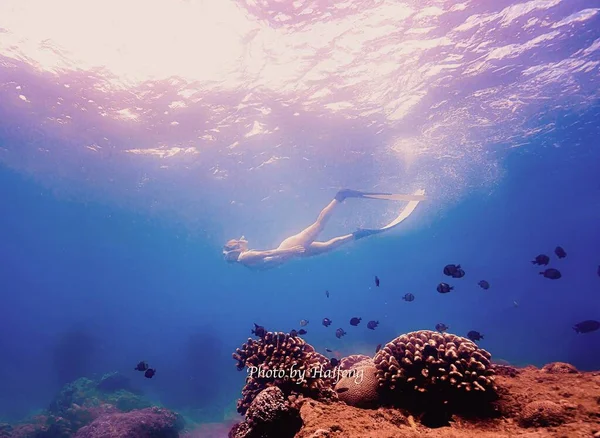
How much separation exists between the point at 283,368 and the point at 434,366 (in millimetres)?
2406

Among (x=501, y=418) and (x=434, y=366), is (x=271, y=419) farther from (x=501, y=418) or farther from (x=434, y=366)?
(x=501, y=418)

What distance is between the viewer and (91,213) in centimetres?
4294

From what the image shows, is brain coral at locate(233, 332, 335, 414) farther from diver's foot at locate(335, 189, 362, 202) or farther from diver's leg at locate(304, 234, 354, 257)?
diver's foot at locate(335, 189, 362, 202)

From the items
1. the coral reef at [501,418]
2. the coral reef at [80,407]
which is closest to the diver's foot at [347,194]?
the coral reef at [501,418]

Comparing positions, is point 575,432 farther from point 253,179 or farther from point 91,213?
point 91,213

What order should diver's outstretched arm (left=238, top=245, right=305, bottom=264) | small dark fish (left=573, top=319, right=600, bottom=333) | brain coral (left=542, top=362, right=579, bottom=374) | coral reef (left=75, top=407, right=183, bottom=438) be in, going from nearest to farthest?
brain coral (left=542, top=362, right=579, bottom=374) → small dark fish (left=573, top=319, right=600, bottom=333) → coral reef (left=75, top=407, right=183, bottom=438) → diver's outstretched arm (left=238, top=245, right=305, bottom=264)

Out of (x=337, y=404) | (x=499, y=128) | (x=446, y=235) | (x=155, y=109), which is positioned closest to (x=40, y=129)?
(x=155, y=109)

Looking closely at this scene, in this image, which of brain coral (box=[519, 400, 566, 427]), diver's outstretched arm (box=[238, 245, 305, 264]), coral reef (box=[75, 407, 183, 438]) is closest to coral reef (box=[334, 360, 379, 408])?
brain coral (box=[519, 400, 566, 427])

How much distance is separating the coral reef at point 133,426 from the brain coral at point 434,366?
1358cm

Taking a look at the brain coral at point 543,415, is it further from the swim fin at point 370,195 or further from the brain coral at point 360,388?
the swim fin at point 370,195

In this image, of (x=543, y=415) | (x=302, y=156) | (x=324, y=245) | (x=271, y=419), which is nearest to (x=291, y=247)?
(x=324, y=245)

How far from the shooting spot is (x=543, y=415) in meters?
3.54

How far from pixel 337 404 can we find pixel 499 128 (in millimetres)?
28758

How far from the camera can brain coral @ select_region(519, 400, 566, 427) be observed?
3.46 meters
